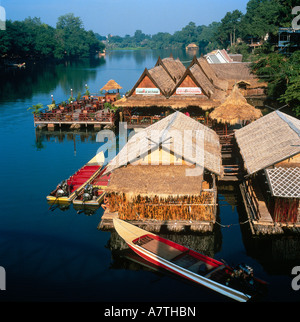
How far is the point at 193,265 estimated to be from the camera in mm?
15336

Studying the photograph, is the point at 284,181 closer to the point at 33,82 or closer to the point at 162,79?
the point at 162,79

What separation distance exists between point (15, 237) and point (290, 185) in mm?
14557

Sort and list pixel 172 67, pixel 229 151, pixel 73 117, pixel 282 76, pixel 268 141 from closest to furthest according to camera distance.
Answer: pixel 268 141 → pixel 229 151 → pixel 282 76 → pixel 172 67 → pixel 73 117

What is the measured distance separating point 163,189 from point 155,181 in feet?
1.98

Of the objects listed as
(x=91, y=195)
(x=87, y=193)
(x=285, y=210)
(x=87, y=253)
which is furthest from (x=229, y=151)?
(x=87, y=253)

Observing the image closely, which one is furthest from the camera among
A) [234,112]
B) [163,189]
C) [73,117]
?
[73,117]

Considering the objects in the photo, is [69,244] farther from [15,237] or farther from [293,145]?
[293,145]

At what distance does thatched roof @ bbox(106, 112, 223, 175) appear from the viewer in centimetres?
1841

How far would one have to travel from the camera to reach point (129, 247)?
59.4ft

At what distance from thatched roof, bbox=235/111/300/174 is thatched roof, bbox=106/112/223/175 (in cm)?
191

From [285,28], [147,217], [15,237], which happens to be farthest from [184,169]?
[285,28]

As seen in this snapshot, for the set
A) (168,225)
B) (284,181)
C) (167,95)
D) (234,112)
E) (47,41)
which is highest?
(47,41)

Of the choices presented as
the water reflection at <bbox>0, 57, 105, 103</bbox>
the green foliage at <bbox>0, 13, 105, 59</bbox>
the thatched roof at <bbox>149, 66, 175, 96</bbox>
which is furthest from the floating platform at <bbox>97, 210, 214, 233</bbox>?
the green foliage at <bbox>0, 13, 105, 59</bbox>

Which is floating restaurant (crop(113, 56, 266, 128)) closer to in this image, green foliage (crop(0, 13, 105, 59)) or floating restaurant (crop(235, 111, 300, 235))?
floating restaurant (crop(235, 111, 300, 235))
